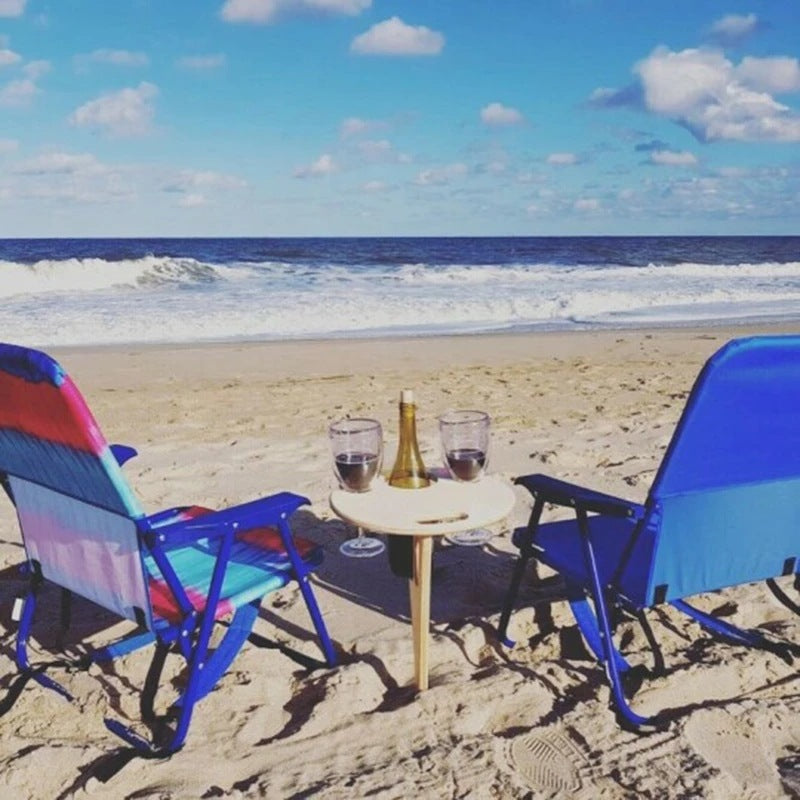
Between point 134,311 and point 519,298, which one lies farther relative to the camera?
point 519,298

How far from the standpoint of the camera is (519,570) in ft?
9.58

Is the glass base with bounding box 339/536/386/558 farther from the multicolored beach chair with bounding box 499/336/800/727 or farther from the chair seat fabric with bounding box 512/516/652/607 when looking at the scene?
the multicolored beach chair with bounding box 499/336/800/727

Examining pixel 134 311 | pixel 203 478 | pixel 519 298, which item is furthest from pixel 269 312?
pixel 203 478

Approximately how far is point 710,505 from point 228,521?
134cm

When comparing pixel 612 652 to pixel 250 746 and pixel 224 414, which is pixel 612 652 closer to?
pixel 250 746

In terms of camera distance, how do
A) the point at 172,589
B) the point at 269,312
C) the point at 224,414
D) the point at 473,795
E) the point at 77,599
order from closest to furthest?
the point at 473,795 → the point at 172,589 → the point at 77,599 → the point at 224,414 → the point at 269,312

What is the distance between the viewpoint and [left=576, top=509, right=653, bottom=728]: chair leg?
2.47 metres

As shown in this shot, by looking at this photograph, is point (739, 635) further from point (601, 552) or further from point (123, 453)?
point (123, 453)

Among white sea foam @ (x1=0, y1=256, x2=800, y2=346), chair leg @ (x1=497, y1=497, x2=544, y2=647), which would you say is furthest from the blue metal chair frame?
white sea foam @ (x1=0, y1=256, x2=800, y2=346)

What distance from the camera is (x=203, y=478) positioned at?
5.03m

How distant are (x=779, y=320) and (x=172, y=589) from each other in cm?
1368

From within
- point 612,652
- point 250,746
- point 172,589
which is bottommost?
point 250,746

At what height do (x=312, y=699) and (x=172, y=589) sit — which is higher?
(x=172, y=589)

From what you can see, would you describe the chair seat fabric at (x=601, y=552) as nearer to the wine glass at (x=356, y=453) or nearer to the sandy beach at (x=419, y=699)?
the sandy beach at (x=419, y=699)
